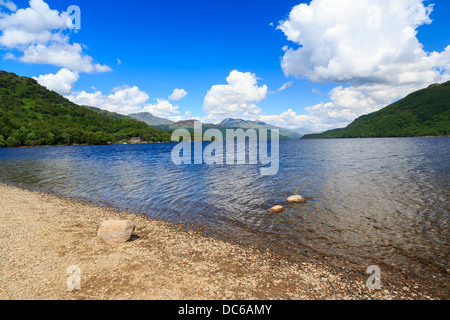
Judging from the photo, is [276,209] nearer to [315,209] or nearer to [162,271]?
[315,209]

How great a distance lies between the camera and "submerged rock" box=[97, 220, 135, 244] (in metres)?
14.1

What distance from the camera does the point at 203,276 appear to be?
34.9 feet

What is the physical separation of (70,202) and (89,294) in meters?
20.1

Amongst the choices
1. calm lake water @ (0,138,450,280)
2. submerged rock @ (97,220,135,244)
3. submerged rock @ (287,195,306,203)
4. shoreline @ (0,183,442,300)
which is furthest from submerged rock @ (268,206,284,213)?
submerged rock @ (97,220,135,244)

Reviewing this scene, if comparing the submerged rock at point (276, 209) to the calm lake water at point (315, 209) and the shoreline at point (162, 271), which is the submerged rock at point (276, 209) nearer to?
the calm lake water at point (315, 209)

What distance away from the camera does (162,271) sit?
11.0m

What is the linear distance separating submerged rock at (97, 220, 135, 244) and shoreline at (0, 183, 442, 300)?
575mm

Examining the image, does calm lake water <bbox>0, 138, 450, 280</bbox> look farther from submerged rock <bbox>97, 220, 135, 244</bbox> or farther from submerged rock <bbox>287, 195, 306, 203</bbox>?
submerged rock <bbox>97, 220, 135, 244</bbox>

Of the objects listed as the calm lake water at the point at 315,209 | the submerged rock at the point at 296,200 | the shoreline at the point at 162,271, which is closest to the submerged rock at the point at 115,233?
the shoreline at the point at 162,271

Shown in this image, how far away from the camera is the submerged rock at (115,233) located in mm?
14141

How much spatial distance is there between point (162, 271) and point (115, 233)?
17.0 ft

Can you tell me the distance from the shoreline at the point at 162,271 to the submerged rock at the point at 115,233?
1.89ft
